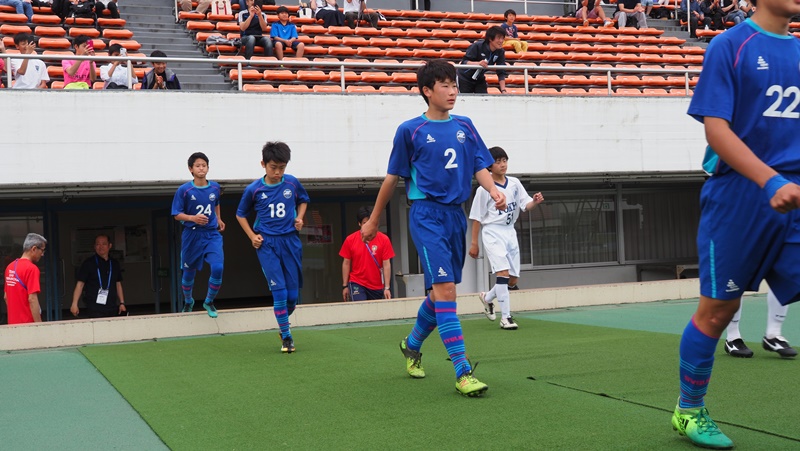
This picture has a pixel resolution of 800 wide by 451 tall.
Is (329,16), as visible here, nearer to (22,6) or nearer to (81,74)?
(22,6)

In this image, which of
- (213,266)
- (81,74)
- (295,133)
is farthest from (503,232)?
(81,74)

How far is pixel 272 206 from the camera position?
905 centimetres

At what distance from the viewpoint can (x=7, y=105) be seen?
42.4 feet

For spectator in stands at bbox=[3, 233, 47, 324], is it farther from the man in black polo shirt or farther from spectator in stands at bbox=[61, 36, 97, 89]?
spectator in stands at bbox=[61, 36, 97, 89]

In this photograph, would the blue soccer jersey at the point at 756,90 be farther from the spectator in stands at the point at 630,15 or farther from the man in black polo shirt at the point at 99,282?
the spectator in stands at the point at 630,15

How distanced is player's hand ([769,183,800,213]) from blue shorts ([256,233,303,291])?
6.24 meters

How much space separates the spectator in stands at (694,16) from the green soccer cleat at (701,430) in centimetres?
2375

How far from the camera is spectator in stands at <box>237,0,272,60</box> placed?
17359 mm

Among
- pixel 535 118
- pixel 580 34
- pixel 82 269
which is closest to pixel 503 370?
pixel 82 269

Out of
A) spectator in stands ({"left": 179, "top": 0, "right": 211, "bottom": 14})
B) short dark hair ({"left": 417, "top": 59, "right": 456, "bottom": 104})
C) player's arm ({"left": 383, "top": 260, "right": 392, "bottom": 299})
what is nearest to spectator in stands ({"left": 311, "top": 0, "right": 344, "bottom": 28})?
spectator in stands ({"left": 179, "top": 0, "right": 211, "bottom": 14})

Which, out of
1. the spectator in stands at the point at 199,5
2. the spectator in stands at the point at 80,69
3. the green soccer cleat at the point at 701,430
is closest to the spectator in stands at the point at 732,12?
the spectator in stands at the point at 199,5

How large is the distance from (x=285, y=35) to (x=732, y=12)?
1476 cm

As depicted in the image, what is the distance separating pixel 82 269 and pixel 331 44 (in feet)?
29.2

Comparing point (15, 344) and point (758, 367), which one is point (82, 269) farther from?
point (758, 367)
